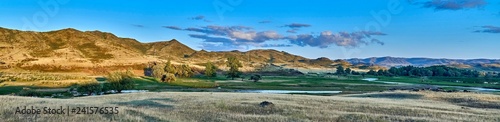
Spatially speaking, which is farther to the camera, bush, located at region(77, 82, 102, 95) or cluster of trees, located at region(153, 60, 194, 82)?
cluster of trees, located at region(153, 60, 194, 82)

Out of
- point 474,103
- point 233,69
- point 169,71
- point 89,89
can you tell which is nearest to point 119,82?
point 89,89

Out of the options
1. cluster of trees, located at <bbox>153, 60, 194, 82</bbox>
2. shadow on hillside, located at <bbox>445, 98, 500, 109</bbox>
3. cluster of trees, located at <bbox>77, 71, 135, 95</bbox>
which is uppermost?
cluster of trees, located at <bbox>153, 60, 194, 82</bbox>

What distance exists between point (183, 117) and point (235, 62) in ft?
513

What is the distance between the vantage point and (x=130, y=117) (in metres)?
22.2

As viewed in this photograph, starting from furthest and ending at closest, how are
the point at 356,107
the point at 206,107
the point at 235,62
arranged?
1. the point at 235,62
2. the point at 356,107
3. the point at 206,107

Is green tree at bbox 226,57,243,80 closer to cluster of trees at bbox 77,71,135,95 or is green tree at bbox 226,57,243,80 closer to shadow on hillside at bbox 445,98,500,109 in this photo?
cluster of trees at bbox 77,71,135,95

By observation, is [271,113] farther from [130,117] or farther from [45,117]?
[45,117]

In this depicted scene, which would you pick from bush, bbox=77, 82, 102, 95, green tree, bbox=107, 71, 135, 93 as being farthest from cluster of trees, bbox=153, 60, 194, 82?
bush, bbox=77, 82, 102, 95

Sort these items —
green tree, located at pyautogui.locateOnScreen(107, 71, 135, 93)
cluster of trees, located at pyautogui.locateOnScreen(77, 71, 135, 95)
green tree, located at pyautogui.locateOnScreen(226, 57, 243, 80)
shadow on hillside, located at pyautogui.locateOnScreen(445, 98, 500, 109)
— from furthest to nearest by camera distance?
green tree, located at pyautogui.locateOnScreen(226, 57, 243, 80) → green tree, located at pyautogui.locateOnScreen(107, 71, 135, 93) → cluster of trees, located at pyautogui.locateOnScreen(77, 71, 135, 95) → shadow on hillside, located at pyautogui.locateOnScreen(445, 98, 500, 109)

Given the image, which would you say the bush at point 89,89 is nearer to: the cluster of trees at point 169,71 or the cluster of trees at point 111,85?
the cluster of trees at point 111,85

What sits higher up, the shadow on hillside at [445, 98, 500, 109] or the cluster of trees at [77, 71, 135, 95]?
the cluster of trees at [77, 71, 135, 95]

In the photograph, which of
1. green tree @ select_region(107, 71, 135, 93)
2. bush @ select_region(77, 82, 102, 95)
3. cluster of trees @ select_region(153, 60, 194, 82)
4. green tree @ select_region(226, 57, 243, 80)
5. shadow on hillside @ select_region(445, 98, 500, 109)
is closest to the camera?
shadow on hillside @ select_region(445, 98, 500, 109)

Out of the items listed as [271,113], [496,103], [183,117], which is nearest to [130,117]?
[183,117]

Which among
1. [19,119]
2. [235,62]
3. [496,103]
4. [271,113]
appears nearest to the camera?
[19,119]
